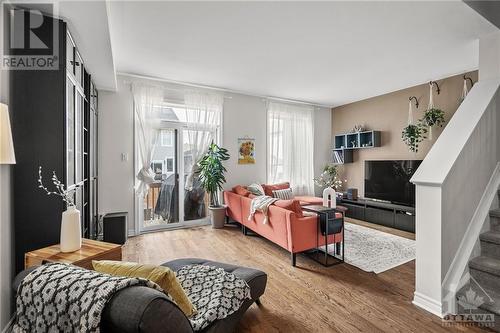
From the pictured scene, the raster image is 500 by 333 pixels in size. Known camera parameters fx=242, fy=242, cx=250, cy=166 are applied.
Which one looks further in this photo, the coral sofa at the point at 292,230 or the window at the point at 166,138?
the window at the point at 166,138

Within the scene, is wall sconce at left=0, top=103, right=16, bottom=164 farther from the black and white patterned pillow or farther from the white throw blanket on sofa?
the black and white patterned pillow

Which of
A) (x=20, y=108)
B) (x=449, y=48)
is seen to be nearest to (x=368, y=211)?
(x=449, y=48)

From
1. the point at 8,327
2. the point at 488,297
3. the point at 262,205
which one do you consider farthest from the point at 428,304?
the point at 8,327

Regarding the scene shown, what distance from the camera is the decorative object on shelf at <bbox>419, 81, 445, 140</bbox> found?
13.6 feet

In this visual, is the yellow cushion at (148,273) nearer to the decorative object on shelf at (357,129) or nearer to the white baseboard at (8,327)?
the white baseboard at (8,327)

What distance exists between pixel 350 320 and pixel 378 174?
3.74m

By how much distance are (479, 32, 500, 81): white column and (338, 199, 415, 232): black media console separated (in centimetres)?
234

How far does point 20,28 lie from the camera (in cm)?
188

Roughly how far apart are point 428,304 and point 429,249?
1.54 feet

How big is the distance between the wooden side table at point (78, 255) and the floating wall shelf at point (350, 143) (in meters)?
5.11

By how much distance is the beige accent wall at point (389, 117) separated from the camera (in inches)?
165

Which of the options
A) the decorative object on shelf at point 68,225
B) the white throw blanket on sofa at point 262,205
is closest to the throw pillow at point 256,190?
the white throw blanket on sofa at point 262,205

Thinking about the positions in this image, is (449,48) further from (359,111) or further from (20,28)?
(20,28)

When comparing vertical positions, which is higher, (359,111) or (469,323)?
(359,111)
